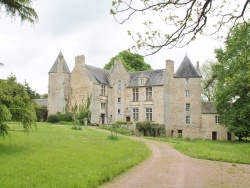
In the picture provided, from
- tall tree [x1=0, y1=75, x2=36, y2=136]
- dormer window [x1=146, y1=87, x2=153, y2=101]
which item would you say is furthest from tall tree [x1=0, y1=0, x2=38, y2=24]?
dormer window [x1=146, y1=87, x2=153, y2=101]

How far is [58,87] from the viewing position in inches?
1880

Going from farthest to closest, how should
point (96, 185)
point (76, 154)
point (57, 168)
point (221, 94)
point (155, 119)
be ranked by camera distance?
point (155, 119) → point (221, 94) → point (76, 154) → point (57, 168) → point (96, 185)

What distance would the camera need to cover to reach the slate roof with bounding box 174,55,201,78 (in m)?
47.6

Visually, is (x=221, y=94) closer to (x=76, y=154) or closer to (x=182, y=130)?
(x=182, y=130)

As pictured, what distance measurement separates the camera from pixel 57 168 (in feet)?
38.4

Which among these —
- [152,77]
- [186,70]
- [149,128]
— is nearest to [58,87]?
[152,77]

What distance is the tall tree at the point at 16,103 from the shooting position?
14.7 metres

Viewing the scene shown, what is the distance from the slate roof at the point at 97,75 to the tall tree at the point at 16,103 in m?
30.7

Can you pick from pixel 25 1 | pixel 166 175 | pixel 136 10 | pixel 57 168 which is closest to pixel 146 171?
pixel 166 175

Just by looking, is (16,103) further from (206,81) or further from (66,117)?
(206,81)

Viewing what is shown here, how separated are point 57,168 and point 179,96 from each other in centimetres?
3776

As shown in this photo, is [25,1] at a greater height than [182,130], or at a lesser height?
greater

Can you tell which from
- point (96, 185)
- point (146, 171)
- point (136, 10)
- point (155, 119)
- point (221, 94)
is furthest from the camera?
point (155, 119)

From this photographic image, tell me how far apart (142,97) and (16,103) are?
33.3m
